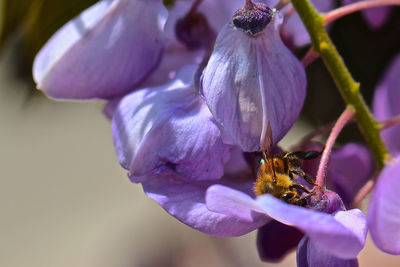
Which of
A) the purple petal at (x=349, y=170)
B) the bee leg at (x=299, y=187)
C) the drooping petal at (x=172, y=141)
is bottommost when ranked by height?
the purple petal at (x=349, y=170)

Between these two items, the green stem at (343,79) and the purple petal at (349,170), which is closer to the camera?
the green stem at (343,79)

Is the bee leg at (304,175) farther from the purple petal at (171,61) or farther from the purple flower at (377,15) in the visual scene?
the purple flower at (377,15)

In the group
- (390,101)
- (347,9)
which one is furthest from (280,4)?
(390,101)

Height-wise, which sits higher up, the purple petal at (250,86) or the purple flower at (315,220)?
the purple petal at (250,86)

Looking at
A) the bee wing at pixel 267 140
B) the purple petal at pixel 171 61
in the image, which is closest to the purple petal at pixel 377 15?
the purple petal at pixel 171 61

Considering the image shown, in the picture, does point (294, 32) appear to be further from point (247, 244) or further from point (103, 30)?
point (247, 244)

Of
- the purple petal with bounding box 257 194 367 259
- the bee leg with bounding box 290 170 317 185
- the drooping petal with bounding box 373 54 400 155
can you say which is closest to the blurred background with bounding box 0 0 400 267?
the drooping petal with bounding box 373 54 400 155

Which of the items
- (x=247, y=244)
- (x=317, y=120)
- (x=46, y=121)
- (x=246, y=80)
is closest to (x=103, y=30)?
(x=246, y=80)
